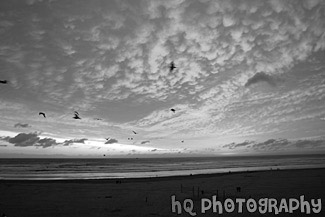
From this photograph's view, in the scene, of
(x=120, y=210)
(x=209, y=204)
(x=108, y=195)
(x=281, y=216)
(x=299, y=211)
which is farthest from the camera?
(x=108, y=195)

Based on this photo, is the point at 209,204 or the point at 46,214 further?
the point at 209,204

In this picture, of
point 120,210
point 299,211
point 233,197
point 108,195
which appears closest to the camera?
point 299,211

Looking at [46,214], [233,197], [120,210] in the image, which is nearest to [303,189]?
[233,197]

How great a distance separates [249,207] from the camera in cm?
2386

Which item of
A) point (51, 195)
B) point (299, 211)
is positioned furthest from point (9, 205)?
point (299, 211)

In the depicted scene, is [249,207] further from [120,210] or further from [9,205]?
[9,205]

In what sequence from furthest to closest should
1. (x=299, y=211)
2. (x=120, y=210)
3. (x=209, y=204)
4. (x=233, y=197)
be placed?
(x=233, y=197)
(x=209, y=204)
(x=120, y=210)
(x=299, y=211)

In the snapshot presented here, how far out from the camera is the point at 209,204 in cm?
2544

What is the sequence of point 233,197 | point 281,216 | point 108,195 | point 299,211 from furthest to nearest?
1. point 108,195
2. point 233,197
3. point 299,211
4. point 281,216

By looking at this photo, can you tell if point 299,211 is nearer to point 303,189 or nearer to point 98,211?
point 303,189

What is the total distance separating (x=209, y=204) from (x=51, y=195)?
19.6 m

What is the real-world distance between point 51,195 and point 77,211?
1038cm

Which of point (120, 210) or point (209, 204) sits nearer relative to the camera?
point (120, 210)

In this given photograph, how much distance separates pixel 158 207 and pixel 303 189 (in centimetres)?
2085
